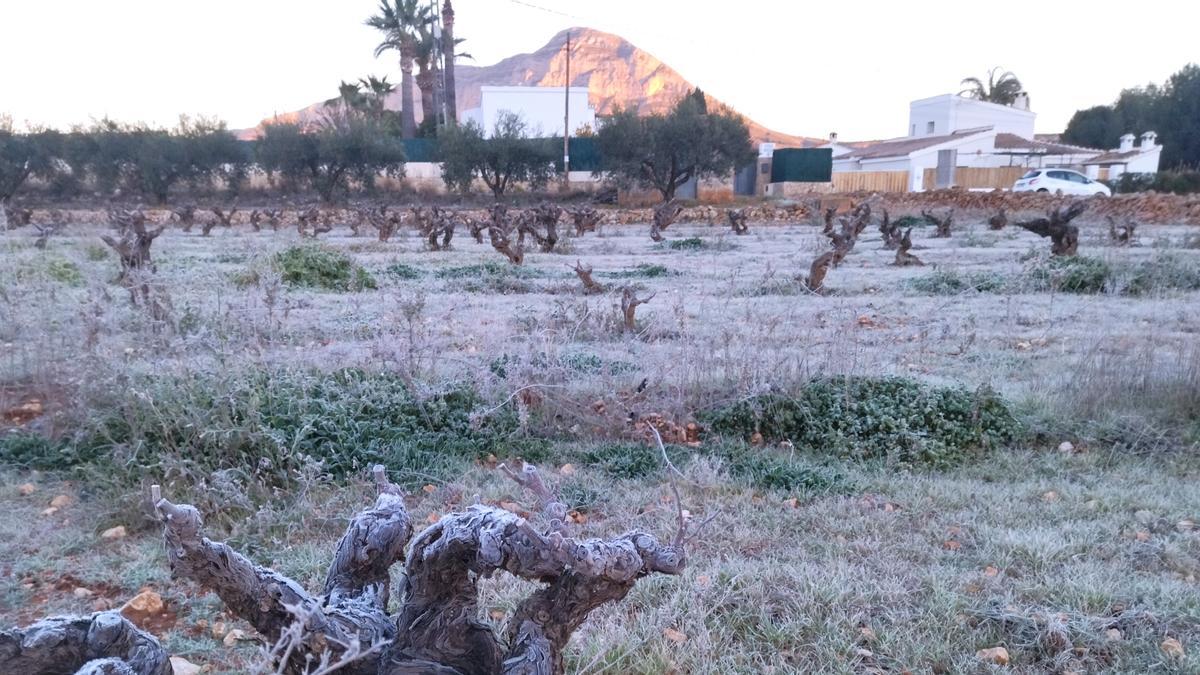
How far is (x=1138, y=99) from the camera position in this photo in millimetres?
44406

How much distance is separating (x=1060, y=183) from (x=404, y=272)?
27828mm

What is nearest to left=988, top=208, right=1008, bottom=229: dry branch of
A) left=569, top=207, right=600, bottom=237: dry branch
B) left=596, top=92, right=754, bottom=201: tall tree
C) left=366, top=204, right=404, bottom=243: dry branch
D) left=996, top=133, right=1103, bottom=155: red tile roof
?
left=569, top=207, right=600, bottom=237: dry branch

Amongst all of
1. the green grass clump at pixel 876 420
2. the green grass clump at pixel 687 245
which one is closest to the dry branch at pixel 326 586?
the green grass clump at pixel 876 420

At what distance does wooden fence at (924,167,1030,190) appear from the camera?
38.9 m

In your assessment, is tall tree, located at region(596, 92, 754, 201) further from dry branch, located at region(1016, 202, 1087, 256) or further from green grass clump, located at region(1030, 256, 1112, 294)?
green grass clump, located at region(1030, 256, 1112, 294)

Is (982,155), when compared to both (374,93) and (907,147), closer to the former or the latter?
(907,147)

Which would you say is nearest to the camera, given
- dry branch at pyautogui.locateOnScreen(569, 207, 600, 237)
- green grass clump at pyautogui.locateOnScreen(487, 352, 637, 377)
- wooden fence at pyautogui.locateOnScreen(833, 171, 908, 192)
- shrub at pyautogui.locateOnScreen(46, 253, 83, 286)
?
green grass clump at pyautogui.locateOnScreen(487, 352, 637, 377)

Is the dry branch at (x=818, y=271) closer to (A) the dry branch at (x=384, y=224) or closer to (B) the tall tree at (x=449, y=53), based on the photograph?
(A) the dry branch at (x=384, y=224)

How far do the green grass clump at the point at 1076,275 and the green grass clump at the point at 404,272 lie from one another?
872 cm

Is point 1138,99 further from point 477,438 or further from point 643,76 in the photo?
point 643,76

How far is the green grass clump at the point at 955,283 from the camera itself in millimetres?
10844

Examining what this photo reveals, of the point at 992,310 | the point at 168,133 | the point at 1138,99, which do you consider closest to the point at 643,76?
the point at 1138,99

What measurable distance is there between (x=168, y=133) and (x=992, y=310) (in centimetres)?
3709

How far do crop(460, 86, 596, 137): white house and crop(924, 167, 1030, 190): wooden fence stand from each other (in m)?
22.4
